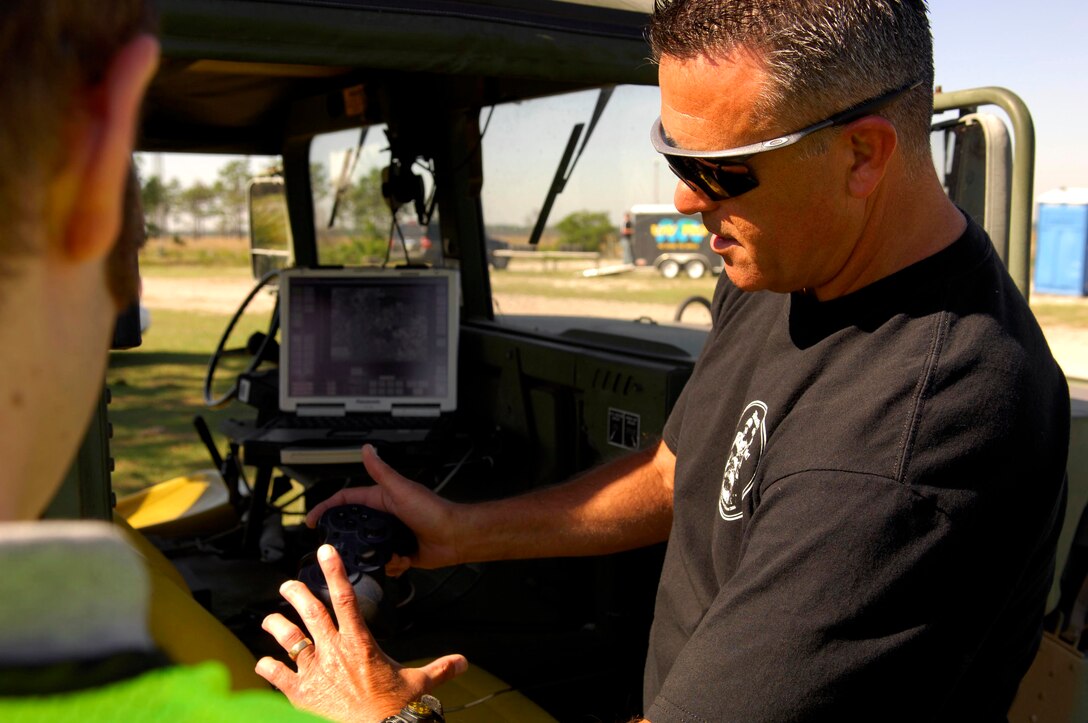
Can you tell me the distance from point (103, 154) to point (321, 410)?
3091 mm

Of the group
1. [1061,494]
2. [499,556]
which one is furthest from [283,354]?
[1061,494]

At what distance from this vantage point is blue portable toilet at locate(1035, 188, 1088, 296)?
19.6m

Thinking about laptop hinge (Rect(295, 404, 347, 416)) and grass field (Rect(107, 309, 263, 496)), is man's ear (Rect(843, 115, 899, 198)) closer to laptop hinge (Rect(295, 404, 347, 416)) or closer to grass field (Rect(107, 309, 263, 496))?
laptop hinge (Rect(295, 404, 347, 416))

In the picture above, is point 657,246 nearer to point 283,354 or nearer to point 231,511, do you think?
point 283,354

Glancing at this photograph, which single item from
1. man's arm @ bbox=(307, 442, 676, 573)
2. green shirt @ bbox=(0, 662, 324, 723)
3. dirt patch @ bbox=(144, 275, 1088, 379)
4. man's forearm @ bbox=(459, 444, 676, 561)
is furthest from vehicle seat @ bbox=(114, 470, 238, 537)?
green shirt @ bbox=(0, 662, 324, 723)

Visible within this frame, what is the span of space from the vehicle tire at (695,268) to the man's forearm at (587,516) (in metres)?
0.96

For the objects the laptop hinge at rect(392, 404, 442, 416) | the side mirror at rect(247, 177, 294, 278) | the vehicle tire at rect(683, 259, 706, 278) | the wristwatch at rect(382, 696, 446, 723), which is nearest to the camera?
the wristwatch at rect(382, 696, 446, 723)

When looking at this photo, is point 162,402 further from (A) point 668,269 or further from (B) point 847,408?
(B) point 847,408

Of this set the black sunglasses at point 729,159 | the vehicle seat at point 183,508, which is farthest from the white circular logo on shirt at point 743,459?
the vehicle seat at point 183,508

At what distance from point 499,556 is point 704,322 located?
4.22 feet

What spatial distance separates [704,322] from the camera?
3217mm

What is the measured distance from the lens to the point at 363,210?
4359 mm

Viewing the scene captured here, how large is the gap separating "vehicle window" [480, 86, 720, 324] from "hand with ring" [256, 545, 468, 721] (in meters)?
1.63

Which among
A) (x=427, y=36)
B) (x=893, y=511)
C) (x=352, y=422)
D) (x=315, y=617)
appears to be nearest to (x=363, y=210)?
(x=352, y=422)
